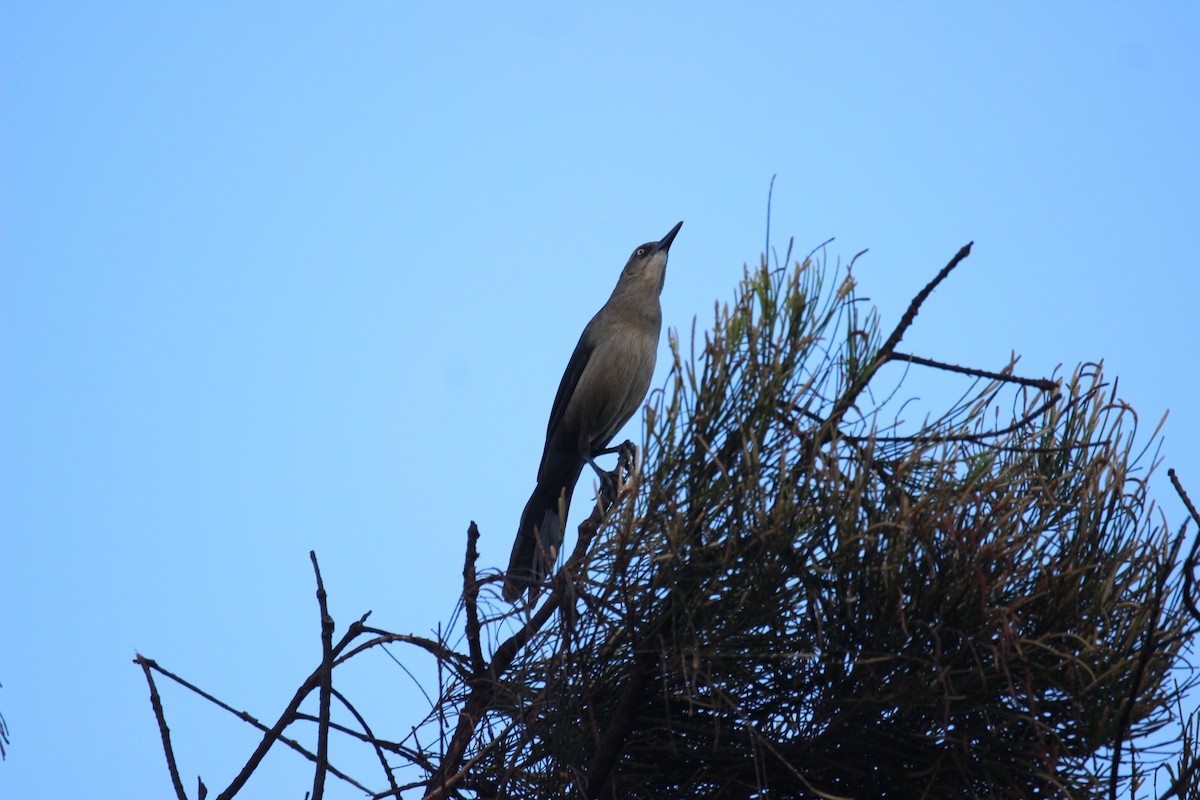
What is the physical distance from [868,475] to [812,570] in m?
0.22

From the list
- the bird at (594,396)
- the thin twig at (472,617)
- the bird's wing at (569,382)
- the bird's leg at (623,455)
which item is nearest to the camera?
the thin twig at (472,617)

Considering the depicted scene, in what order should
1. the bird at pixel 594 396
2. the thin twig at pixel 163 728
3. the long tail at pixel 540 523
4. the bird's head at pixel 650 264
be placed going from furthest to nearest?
1. the bird's head at pixel 650 264
2. the bird at pixel 594 396
3. the long tail at pixel 540 523
4. the thin twig at pixel 163 728

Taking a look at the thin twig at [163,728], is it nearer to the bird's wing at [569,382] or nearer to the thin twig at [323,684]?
the thin twig at [323,684]

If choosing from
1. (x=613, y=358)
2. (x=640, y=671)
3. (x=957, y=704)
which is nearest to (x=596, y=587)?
(x=640, y=671)

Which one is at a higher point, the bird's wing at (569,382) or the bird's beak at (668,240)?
the bird's beak at (668,240)

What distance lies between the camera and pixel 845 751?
6.91 ft

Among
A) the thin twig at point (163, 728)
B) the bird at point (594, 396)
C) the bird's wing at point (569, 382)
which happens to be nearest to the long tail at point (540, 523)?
the bird at point (594, 396)

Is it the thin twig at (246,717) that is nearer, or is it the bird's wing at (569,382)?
the thin twig at (246,717)

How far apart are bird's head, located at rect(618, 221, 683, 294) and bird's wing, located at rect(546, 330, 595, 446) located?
58cm

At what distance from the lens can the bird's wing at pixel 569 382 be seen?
17.7 ft

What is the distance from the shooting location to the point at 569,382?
545cm

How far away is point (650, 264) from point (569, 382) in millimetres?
987

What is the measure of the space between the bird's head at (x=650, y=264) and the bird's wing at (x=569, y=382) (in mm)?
585

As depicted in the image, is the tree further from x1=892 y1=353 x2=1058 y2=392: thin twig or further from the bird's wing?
the bird's wing
